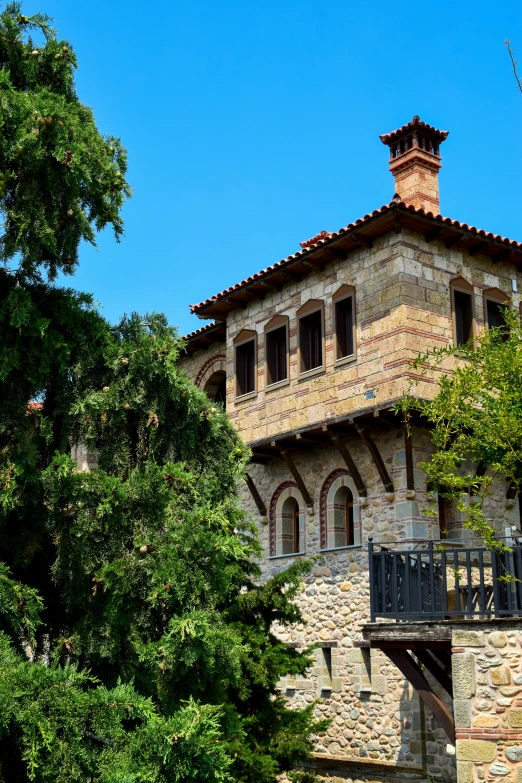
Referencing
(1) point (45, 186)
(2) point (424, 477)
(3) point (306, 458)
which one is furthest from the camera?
(3) point (306, 458)

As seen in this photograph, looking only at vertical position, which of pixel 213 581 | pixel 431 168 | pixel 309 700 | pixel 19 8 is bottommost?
pixel 309 700

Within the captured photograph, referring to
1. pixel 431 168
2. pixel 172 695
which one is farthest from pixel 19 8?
pixel 431 168

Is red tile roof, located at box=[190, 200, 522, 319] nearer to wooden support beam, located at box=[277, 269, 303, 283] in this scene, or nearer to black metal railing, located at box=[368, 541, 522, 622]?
wooden support beam, located at box=[277, 269, 303, 283]

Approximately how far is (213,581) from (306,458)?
30.5ft

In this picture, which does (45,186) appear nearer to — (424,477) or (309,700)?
(424,477)

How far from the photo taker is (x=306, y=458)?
53.5ft

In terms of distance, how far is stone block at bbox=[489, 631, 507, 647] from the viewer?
372 inches

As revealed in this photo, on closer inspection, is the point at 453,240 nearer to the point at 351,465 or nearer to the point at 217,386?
the point at 351,465

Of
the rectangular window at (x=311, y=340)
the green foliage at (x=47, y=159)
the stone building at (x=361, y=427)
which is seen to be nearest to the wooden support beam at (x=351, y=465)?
the stone building at (x=361, y=427)

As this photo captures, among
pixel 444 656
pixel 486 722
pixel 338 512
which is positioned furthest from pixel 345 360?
pixel 486 722

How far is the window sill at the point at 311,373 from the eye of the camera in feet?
51.2

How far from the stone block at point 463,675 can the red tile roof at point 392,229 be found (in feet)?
23.3

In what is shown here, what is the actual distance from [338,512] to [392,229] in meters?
4.78

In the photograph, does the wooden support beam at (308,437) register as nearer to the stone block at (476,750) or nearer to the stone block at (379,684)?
the stone block at (379,684)
